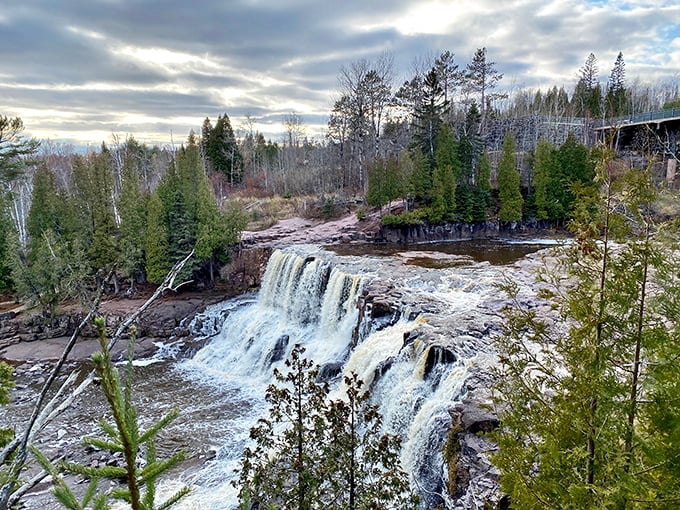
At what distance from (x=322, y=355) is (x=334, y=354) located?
578 mm

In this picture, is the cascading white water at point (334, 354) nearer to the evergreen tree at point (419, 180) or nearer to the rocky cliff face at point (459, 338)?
the rocky cliff face at point (459, 338)

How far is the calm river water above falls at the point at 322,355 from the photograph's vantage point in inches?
406

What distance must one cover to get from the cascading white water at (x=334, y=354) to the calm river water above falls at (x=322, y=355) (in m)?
0.04

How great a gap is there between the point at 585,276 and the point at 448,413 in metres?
5.67

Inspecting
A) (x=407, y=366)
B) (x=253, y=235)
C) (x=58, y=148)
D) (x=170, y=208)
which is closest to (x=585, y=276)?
(x=407, y=366)

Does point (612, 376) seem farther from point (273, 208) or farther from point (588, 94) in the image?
point (588, 94)

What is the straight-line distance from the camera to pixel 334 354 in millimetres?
15539

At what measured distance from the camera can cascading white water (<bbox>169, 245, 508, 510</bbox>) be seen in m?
9.52

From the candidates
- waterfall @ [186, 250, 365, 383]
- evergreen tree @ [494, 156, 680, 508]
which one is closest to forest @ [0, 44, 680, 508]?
evergreen tree @ [494, 156, 680, 508]

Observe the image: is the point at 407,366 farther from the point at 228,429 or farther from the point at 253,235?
the point at 253,235

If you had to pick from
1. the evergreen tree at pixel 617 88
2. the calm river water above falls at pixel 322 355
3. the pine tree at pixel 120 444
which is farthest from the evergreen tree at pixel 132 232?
the evergreen tree at pixel 617 88

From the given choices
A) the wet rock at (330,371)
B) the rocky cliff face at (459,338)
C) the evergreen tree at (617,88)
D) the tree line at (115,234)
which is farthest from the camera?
the evergreen tree at (617,88)

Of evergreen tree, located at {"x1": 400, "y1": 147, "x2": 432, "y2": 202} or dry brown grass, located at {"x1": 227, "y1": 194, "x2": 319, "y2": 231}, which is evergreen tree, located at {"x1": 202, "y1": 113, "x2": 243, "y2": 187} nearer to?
dry brown grass, located at {"x1": 227, "y1": 194, "x2": 319, "y2": 231}

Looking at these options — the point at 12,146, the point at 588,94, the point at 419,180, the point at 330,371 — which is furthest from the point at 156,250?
the point at 588,94
